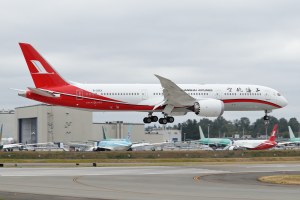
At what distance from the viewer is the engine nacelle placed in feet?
214

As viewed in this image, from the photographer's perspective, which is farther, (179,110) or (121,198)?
(179,110)

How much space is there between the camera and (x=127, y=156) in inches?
3137

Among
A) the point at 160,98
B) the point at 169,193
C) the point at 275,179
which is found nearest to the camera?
the point at 169,193

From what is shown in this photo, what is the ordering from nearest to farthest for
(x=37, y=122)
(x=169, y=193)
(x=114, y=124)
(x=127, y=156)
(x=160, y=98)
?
1. (x=169, y=193)
2. (x=160, y=98)
3. (x=127, y=156)
4. (x=37, y=122)
5. (x=114, y=124)

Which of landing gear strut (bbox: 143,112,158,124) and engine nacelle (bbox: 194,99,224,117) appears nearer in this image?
engine nacelle (bbox: 194,99,224,117)

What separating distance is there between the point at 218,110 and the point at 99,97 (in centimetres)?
1260

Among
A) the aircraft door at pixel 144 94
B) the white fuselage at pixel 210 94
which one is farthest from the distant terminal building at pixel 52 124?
the aircraft door at pixel 144 94

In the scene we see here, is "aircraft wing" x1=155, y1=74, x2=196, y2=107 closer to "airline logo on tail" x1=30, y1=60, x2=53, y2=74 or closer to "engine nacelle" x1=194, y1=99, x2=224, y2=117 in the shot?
"engine nacelle" x1=194, y1=99, x2=224, y2=117

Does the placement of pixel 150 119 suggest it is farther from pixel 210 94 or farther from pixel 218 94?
pixel 218 94

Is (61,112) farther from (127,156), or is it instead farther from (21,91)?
(21,91)

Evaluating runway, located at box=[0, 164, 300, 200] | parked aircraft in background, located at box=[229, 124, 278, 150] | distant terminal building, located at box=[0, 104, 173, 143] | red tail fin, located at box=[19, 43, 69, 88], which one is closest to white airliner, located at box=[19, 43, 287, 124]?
red tail fin, located at box=[19, 43, 69, 88]

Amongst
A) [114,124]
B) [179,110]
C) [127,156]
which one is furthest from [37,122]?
[179,110]

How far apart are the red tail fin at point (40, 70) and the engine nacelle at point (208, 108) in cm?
1410

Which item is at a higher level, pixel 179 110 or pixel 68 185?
pixel 179 110
